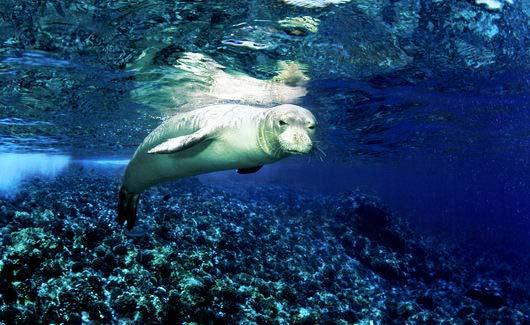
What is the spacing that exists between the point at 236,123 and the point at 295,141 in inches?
48.0

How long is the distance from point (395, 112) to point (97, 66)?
12776 millimetres

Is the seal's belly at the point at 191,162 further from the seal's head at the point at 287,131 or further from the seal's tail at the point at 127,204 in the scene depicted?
the seal's tail at the point at 127,204

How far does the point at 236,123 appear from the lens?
424 cm

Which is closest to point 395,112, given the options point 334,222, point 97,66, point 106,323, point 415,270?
point 334,222

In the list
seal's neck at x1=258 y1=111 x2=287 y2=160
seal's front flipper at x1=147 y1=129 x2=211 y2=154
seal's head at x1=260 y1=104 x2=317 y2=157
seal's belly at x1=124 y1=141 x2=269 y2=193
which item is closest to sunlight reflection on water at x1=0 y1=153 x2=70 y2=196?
seal's belly at x1=124 y1=141 x2=269 y2=193

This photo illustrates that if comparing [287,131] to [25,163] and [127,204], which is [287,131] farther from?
[25,163]

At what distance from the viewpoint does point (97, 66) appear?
10695mm

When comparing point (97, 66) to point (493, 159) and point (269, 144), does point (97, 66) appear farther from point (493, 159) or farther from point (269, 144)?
point (493, 159)

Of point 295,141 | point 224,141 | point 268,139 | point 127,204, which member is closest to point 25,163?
point 127,204

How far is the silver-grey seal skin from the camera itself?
3454 mm

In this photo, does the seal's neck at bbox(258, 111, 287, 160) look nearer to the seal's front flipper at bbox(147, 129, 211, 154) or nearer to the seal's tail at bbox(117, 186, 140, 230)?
the seal's front flipper at bbox(147, 129, 211, 154)

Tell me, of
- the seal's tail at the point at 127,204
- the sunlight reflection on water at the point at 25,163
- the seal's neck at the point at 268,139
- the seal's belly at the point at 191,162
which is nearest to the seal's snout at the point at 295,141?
the seal's neck at the point at 268,139

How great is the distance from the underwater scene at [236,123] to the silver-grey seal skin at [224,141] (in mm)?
23

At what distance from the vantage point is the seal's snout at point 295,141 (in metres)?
3.19
